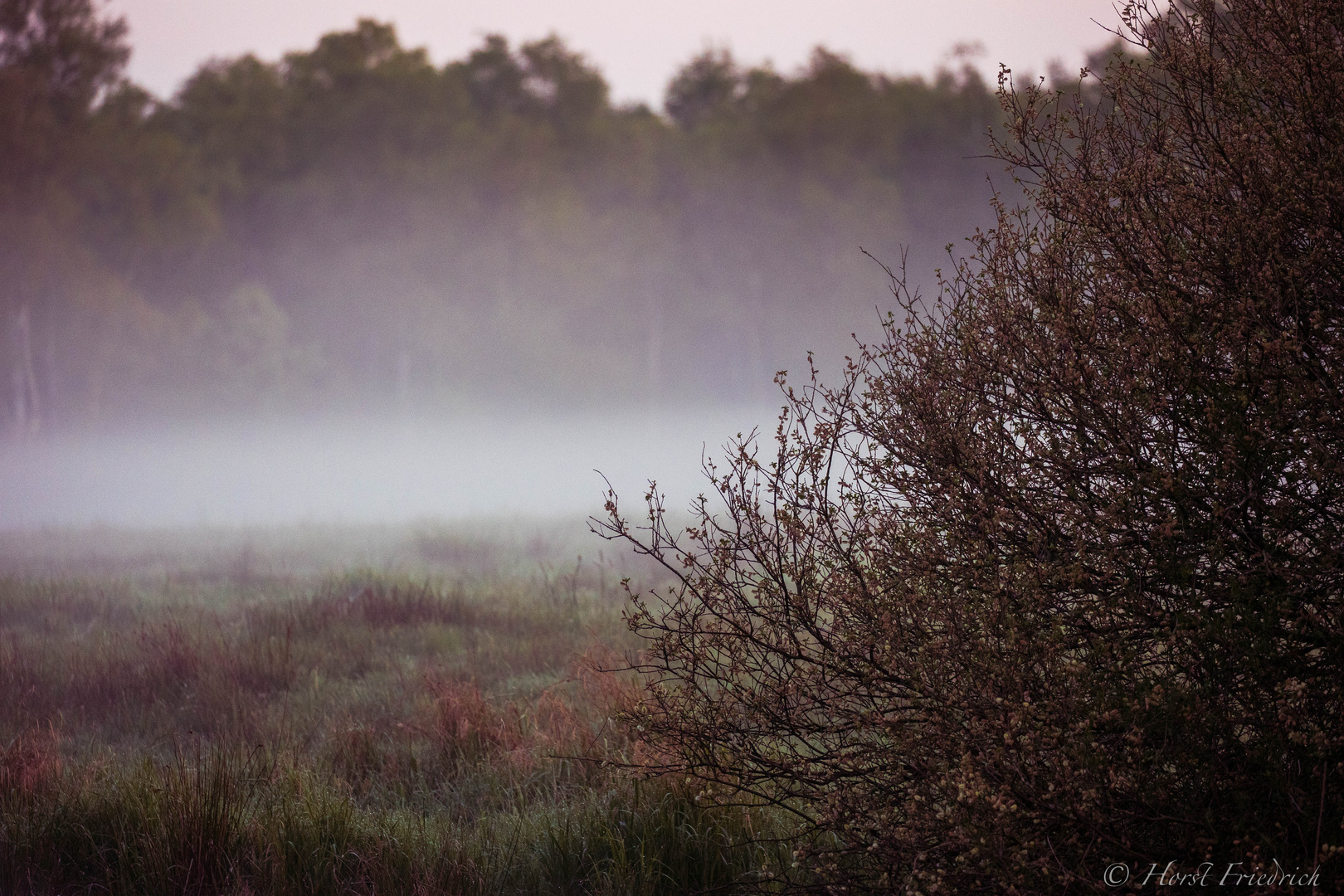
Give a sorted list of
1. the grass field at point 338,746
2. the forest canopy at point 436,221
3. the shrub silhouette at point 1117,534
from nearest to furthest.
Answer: the shrub silhouette at point 1117,534, the grass field at point 338,746, the forest canopy at point 436,221

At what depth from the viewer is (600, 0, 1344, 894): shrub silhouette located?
2.26 meters

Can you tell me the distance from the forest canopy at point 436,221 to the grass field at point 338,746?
22.2 meters

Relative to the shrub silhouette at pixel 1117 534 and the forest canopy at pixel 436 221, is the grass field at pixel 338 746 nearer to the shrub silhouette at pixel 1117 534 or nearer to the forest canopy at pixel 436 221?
the shrub silhouette at pixel 1117 534

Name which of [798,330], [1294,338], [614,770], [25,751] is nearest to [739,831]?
[614,770]

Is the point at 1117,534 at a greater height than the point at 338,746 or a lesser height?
greater

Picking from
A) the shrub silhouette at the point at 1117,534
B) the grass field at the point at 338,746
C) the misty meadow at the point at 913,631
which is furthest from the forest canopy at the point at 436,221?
the shrub silhouette at the point at 1117,534

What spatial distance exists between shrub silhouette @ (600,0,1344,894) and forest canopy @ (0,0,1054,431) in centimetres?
2790

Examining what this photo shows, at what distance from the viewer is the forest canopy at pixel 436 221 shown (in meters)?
28.2

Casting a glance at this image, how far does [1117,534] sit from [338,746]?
162 inches

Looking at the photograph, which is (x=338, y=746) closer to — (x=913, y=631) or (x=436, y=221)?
(x=913, y=631)

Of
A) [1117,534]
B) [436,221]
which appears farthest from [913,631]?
[436,221]

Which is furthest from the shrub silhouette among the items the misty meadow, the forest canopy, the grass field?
the forest canopy

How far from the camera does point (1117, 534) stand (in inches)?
101

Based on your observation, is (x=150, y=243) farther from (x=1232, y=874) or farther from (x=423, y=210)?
(x=1232, y=874)
